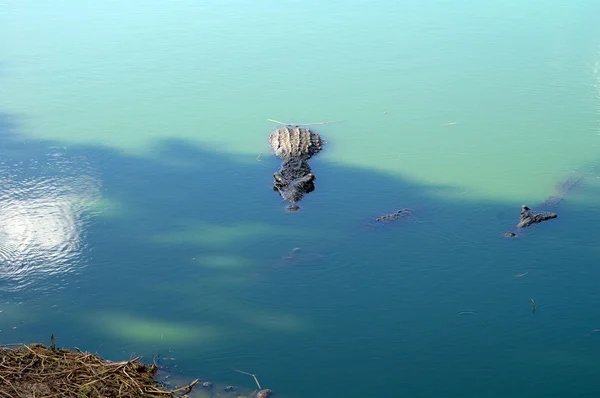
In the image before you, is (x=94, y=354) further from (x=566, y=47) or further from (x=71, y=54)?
(x=566, y=47)

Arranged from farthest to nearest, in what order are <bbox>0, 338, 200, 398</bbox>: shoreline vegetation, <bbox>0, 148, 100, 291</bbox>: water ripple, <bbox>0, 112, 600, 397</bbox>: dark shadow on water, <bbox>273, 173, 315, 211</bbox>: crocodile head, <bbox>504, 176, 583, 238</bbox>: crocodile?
<bbox>273, 173, 315, 211</bbox>: crocodile head < <bbox>504, 176, 583, 238</bbox>: crocodile < <bbox>0, 148, 100, 291</bbox>: water ripple < <bbox>0, 112, 600, 397</bbox>: dark shadow on water < <bbox>0, 338, 200, 398</bbox>: shoreline vegetation

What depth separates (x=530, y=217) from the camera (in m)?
5.94

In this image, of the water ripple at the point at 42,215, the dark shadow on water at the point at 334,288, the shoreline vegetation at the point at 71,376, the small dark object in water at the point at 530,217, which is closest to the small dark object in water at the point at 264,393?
the dark shadow on water at the point at 334,288

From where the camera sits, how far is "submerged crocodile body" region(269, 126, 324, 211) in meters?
6.48

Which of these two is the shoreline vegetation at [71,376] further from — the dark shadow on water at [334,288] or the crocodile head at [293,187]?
the crocodile head at [293,187]

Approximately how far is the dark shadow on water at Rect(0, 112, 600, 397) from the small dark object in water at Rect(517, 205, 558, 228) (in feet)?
0.27

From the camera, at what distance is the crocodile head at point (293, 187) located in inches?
252

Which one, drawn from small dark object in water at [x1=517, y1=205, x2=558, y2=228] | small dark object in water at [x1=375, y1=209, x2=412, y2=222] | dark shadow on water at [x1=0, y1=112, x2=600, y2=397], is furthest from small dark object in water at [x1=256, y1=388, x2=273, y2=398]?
small dark object in water at [x1=517, y1=205, x2=558, y2=228]

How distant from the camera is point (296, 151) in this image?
23.2 feet

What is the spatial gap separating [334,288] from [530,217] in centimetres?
169

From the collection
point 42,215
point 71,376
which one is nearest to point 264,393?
point 71,376

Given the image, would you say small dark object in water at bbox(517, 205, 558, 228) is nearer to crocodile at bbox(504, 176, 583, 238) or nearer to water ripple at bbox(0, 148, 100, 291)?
crocodile at bbox(504, 176, 583, 238)

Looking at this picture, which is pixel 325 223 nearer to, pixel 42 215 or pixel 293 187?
pixel 293 187

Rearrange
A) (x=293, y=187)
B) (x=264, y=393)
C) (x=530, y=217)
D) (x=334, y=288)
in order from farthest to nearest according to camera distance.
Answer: (x=293, y=187), (x=530, y=217), (x=334, y=288), (x=264, y=393)
